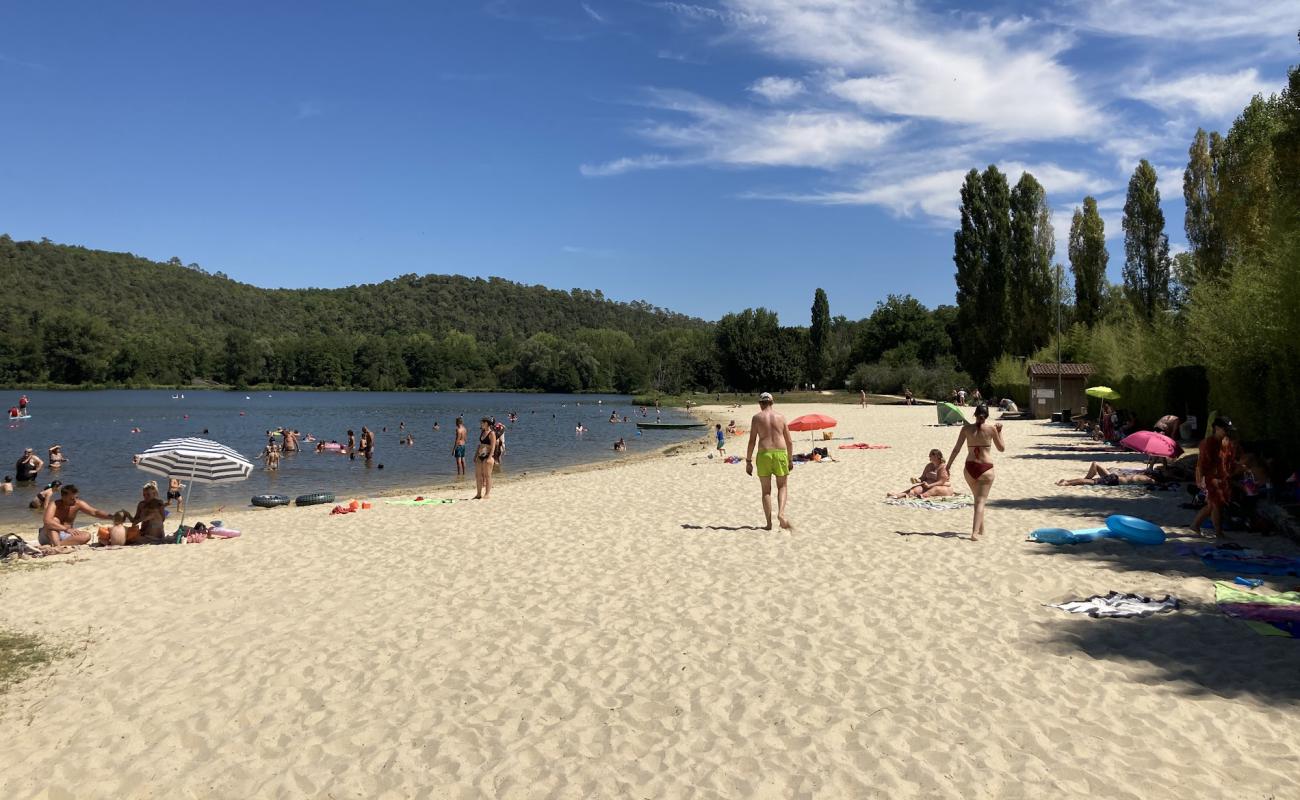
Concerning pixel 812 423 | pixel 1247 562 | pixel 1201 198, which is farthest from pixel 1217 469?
pixel 1201 198

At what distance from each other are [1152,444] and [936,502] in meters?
3.66

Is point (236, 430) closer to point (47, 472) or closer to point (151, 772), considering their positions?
point (47, 472)

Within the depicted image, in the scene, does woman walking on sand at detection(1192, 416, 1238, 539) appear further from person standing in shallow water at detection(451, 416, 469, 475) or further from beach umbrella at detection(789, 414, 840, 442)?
person standing in shallow water at detection(451, 416, 469, 475)

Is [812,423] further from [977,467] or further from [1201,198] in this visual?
[1201,198]

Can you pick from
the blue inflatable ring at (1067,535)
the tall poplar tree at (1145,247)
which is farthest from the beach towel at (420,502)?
the tall poplar tree at (1145,247)

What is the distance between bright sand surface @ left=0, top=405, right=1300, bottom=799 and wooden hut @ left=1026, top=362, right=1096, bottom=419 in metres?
28.4

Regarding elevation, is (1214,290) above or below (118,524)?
above

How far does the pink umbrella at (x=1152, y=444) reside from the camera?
41.9ft

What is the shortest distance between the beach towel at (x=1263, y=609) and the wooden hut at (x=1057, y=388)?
30.5 meters

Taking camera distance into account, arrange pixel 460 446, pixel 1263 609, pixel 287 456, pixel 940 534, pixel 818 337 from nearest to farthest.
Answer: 1. pixel 1263 609
2. pixel 940 534
3. pixel 460 446
4. pixel 287 456
5. pixel 818 337

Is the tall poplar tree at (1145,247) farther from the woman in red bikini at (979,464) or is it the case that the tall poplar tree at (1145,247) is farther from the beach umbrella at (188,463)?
the beach umbrella at (188,463)

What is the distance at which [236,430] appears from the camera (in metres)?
47.1

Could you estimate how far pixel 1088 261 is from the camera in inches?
1800

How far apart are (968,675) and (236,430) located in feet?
161
